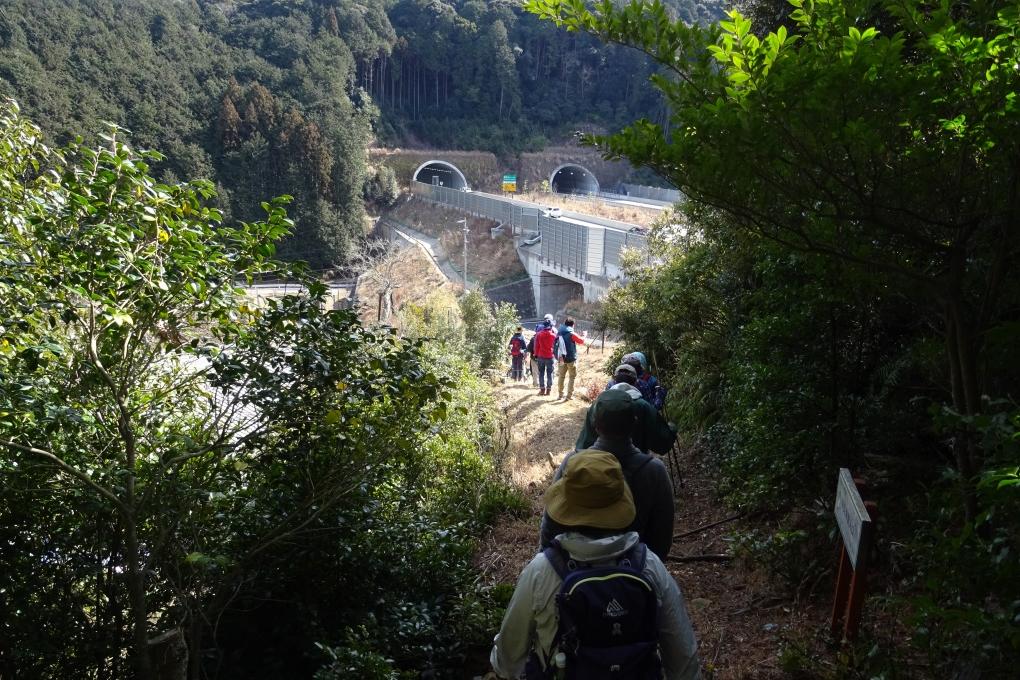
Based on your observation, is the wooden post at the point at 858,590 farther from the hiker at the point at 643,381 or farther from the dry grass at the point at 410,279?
the dry grass at the point at 410,279

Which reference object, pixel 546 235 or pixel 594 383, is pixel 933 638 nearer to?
pixel 594 383

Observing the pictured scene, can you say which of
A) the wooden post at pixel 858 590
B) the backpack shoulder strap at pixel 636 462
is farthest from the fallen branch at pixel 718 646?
the backpack shoulder strap at pixel 636 462

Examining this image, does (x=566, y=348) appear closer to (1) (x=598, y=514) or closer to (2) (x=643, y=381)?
(2) (x=643, y=381)

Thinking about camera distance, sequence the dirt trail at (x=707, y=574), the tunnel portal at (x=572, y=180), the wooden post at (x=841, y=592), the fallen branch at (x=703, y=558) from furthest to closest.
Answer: the tunnel portal at (x=572, y=180)
the fallen branch at (x=703, y=558)
the dirt trail at (x=707, y=574)
the wooden post at (x=841, y=592)

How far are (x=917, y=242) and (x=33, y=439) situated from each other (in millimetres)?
3729

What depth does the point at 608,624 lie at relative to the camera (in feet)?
6.34

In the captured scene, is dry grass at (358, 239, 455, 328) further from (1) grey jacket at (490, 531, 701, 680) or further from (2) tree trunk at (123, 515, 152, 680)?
(1) grey jacket at (490, 531, 701, 680)

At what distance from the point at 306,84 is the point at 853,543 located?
52.0m

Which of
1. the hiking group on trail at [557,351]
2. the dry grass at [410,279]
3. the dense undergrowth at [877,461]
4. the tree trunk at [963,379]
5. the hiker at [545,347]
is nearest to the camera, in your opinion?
the dense undergrowth at [877,461]

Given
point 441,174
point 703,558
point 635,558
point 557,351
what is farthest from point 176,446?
point 441,174

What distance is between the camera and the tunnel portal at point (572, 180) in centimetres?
6316

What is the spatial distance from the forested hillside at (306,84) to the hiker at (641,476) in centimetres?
1493

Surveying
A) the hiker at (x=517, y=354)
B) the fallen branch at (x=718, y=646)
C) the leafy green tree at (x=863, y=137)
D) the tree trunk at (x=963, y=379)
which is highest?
the leafy green tree at (x=863, y=137)

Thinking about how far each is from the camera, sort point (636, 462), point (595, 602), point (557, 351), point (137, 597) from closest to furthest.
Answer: point (595, 602) → point (137, 597) → point (636, 462) → point (557, 351)
